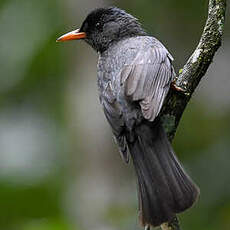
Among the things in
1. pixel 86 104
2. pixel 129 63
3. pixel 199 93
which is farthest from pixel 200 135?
pixel 129 63

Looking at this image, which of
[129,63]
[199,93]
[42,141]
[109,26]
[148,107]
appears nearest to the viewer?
[148,107]

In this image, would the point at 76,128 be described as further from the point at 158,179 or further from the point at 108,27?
the point at 158,179

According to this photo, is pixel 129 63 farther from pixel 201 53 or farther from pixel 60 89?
pixel 60 89

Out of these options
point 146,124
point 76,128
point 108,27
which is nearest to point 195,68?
point 146,124

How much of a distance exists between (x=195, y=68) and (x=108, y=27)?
1559 mm

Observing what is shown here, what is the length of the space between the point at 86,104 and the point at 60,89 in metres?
1.56

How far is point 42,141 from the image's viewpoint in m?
9.34

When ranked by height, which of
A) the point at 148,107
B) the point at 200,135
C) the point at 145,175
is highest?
the point at 148,107

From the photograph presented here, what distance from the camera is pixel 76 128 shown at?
8680mm

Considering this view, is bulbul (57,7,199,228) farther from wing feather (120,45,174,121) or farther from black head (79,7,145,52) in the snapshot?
black head (79,7,145,52)

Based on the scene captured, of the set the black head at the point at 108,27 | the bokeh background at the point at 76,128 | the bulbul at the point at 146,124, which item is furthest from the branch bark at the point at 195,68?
the bokeh background at the point at 76,128

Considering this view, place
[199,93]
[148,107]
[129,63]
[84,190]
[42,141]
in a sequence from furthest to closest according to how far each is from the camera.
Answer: [199,93], [42,141], [84,190], [129,63], [148,107]

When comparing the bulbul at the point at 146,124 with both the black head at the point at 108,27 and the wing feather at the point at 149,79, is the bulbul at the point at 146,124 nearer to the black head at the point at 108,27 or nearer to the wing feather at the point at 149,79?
the wing feather at the point at 149,79

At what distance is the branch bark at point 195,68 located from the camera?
19.1 ft
